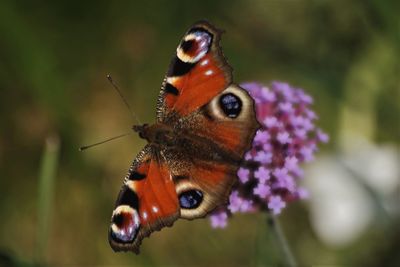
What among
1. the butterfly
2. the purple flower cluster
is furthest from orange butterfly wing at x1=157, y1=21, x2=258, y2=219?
the purple flower cluster

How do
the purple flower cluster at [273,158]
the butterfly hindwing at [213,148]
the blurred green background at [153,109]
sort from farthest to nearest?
1. the blurred green background at [153,109]
2. the purple flower cluster at [273,158]
3. the butterfly hindwing at [213,148]

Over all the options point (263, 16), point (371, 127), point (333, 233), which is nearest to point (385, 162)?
point (371, 127)

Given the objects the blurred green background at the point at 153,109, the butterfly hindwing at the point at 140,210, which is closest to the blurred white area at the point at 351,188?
the blurred green background at the point at 153,109

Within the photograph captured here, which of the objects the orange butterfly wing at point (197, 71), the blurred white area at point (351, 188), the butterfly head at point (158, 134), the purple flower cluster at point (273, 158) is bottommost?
the blurred white area at point (351, 188)

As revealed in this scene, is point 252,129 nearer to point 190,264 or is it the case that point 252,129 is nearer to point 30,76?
point 190,264

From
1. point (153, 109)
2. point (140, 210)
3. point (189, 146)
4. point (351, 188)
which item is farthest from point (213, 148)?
point (351, 188)

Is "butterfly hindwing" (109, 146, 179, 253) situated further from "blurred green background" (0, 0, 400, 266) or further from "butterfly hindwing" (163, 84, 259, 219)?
"blurred green background" (0, 0, 400, 266)

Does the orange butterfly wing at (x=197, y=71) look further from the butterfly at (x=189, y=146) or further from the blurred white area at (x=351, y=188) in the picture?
the blurred white area at (x=351, y=188)
